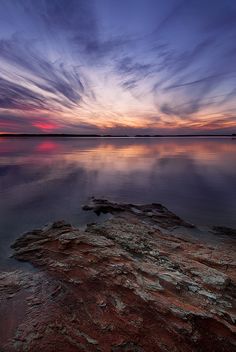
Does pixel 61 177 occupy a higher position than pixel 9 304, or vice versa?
pixel 9 304

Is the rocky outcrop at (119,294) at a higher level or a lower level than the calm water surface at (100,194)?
higher

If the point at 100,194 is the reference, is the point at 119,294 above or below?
above

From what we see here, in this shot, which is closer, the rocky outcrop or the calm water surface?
the rocky outcrop

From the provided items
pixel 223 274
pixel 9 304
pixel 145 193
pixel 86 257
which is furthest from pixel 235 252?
pixel 145 193

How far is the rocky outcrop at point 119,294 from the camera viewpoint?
3.07 metres

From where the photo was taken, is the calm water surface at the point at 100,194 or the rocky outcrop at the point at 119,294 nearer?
the rocky outcrop at the point at 119,294

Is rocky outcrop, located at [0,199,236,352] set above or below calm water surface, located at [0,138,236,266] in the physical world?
above

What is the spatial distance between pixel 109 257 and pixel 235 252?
3.31 m

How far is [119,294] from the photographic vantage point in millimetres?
3834

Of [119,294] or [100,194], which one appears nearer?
[119,294]

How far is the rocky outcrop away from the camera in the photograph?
3066mm

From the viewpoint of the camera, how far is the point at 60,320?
3.35 m

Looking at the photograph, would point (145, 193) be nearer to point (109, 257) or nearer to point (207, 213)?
point (207, 213)

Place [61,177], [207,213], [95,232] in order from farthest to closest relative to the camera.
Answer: [61,177], [207,213], [95,232]
